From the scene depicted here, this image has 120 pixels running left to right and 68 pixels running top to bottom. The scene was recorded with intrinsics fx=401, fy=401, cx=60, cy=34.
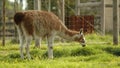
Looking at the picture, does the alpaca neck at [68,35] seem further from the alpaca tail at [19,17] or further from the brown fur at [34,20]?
the alpaca tail at [19,17]

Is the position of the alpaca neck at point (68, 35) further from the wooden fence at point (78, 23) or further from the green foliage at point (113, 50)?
the wooden fence at point (78, 23)

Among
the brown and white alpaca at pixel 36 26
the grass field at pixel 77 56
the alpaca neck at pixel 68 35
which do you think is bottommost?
the grass field at pixel 77 56

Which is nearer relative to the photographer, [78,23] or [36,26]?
[36,26]

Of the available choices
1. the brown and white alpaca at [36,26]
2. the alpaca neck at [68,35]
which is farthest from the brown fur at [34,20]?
the alpaca neck at [68,35]

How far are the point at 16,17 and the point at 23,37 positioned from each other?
91 centimetres

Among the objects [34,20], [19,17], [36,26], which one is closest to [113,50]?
[36,26]

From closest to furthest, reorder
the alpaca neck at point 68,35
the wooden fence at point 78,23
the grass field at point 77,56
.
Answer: the grass field at point 77,56 < the alpaca neck at point 68,35 < the wooden fence at point 78,23

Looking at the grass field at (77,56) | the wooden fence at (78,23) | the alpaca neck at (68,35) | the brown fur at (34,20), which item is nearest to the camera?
the grass field at (77,56)

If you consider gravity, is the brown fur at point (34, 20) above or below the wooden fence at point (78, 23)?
above

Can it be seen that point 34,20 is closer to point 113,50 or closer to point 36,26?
point 36,26

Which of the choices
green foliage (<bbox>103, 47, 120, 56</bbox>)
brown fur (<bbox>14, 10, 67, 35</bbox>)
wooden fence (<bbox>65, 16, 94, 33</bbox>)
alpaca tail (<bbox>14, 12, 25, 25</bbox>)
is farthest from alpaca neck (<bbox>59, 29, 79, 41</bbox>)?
wooden fence (<bbox>65, 16, 94, 33</bbox>)

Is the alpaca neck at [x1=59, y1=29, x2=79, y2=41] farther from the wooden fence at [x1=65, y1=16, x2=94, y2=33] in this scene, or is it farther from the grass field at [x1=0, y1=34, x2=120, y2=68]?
the wooden fence at [x1=65, y1=16, x2=94, y2=33]

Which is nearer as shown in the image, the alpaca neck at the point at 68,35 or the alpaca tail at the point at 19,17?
the alpaca tail at the point at 19,17

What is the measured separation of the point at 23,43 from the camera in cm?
1296
